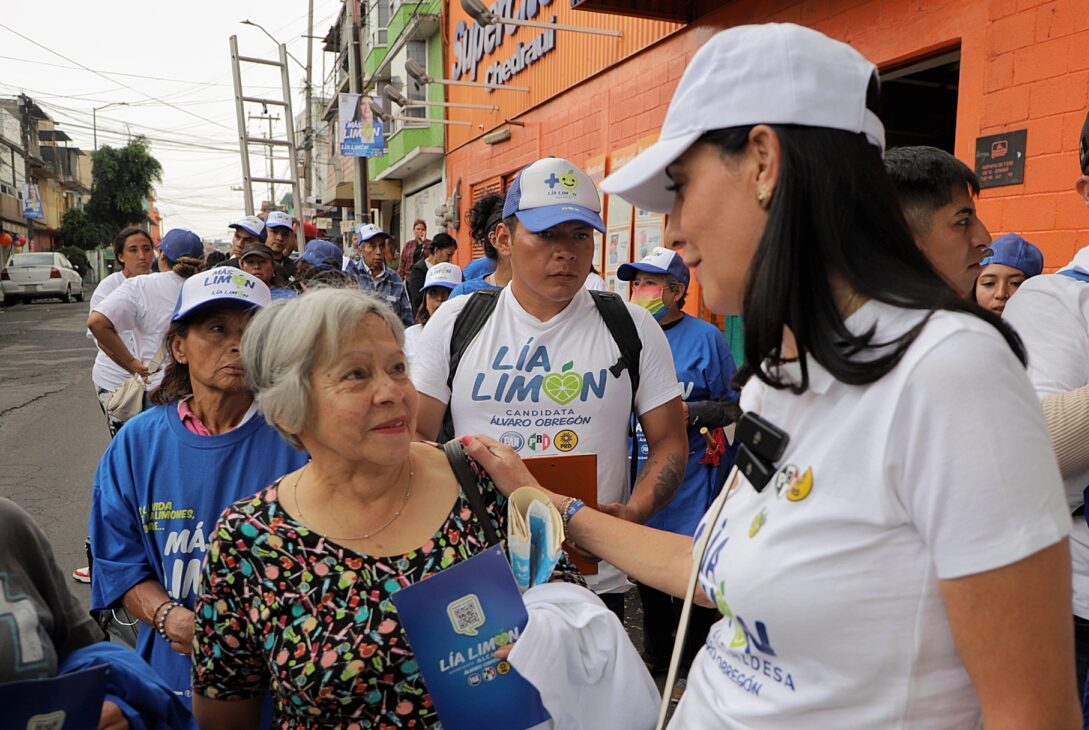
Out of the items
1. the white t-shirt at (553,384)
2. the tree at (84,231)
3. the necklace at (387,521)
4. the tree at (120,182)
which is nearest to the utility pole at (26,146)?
the tree at (84,231)

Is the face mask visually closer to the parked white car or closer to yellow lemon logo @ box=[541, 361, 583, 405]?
yellow lemon logo @ box=[541, 361, 583, 405]

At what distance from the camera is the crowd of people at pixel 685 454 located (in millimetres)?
962

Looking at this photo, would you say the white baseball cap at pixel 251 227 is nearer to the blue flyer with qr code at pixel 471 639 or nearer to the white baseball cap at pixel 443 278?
the white baseball cap at pixel 443 278

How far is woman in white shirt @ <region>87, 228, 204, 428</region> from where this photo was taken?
511 centimetres

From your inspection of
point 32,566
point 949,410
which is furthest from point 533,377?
point 949,410

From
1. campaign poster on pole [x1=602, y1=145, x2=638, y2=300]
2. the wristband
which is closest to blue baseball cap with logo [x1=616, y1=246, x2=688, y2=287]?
the wristband

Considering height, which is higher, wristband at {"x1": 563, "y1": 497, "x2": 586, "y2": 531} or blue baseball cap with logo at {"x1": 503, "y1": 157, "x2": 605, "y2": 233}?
blue baseball cap with logo at {"x1": 503, "y1": 157, "x2": 605, "y2": 233}

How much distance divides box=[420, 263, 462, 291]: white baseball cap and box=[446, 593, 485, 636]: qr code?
13.5 ft

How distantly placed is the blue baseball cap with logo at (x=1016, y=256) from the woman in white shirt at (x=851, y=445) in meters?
3.38

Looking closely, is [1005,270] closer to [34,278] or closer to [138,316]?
[138,316]

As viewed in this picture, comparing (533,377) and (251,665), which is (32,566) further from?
(533,377)

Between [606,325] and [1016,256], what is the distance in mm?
2543

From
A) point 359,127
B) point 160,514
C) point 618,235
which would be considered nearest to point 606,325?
point 160,514

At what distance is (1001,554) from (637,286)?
3.65 m
